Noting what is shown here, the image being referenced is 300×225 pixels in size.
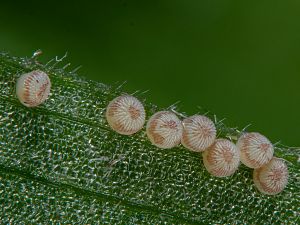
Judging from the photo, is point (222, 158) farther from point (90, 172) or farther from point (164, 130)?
point (90, 172)

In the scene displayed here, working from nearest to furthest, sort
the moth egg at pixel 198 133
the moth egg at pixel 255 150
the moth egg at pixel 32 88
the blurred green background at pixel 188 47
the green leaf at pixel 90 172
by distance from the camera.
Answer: the moth egg at pixel 32 88 → the green leaf at pixel 90 172 → the moth egg at pixel 198 133 → the moth egg at pixel 255 150 → the blurred green background at pixel 188 47

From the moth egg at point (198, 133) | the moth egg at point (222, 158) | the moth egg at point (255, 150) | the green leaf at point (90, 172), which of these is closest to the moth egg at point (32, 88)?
the green leaf at point (90, 172)

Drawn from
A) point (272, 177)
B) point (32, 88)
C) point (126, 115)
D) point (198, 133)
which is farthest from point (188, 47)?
point (32, 88)

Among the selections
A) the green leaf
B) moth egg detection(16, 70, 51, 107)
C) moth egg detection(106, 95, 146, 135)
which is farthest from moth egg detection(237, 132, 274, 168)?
moth egg detection(16, 70, 51, 107)

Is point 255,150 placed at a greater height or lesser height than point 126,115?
lesser

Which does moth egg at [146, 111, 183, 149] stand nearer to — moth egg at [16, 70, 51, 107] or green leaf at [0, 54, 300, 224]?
green leaf at [0, 54, 300, 224]

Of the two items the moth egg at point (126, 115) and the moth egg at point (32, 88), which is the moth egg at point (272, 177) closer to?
the moth egg at point (126, 115)
